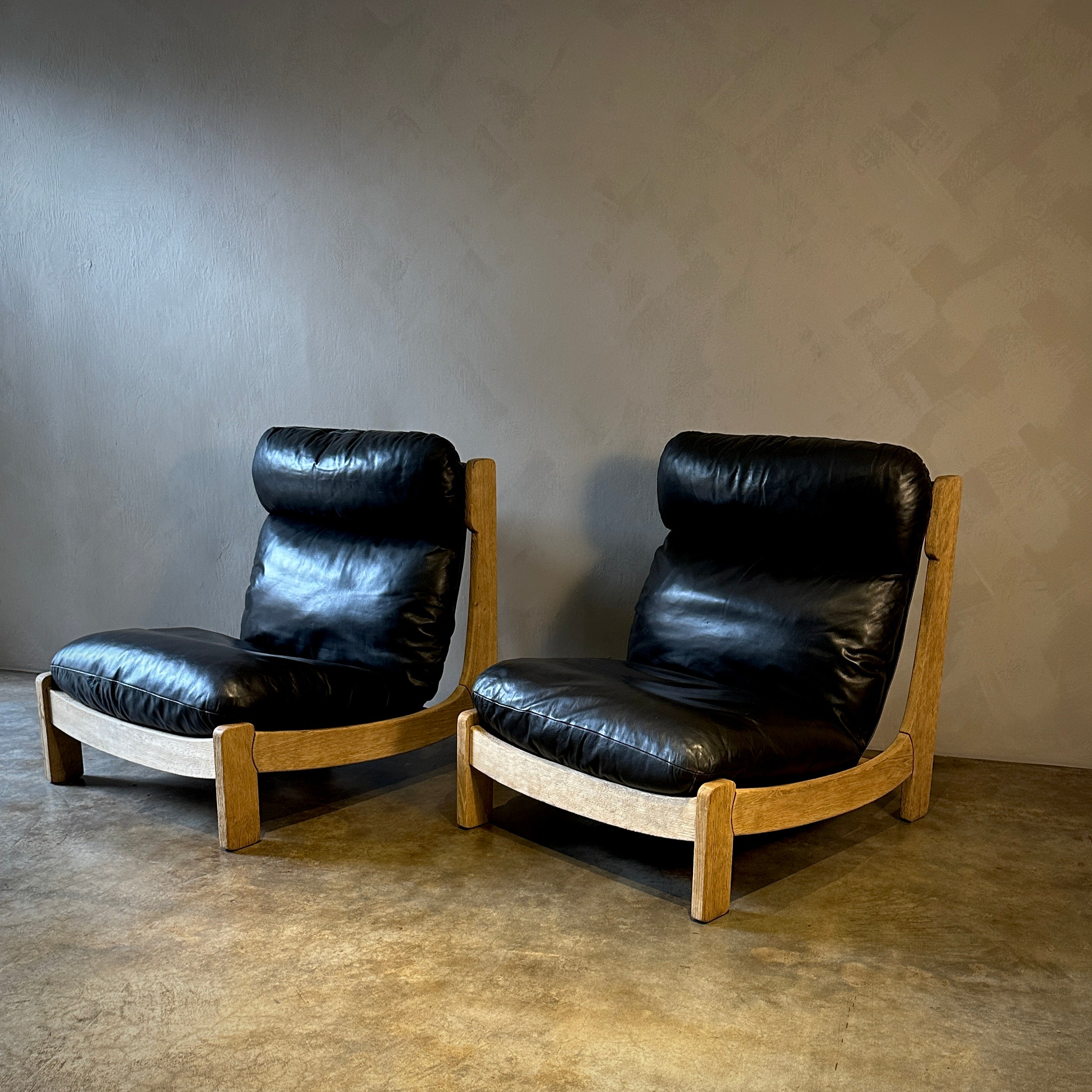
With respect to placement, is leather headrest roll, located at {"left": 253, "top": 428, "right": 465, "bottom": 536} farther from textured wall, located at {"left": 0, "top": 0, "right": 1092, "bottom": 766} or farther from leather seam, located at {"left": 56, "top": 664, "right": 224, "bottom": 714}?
leather seam, located at {"left": 56, "top": 664, "right": 224, "bottom": 714}

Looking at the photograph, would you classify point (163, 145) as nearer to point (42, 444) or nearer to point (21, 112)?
point (21, 112)

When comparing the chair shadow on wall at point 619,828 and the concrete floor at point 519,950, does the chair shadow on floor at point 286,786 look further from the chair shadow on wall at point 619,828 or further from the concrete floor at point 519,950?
the chair shadow on wall at point 619,828

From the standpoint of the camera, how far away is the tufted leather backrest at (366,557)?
2.90 meters

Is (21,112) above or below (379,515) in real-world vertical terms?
above

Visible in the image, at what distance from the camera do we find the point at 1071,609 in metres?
3.09

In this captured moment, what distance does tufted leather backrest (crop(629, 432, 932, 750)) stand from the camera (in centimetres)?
258

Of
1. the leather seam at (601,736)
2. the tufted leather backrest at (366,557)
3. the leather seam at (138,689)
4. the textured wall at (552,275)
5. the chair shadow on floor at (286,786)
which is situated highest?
the textured wall at (552,275)

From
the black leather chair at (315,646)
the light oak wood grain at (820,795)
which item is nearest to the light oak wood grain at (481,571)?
the black leather chair at (315,646)

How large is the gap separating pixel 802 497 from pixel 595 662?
634mm

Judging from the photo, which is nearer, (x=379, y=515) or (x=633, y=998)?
(x=633, y=998)

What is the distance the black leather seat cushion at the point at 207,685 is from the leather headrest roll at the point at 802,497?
91cm

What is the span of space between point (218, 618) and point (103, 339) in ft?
3.41

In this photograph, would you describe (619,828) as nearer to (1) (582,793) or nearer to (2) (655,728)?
(1) (582,793)

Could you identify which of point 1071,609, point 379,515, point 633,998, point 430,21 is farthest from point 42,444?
point 1071,609
